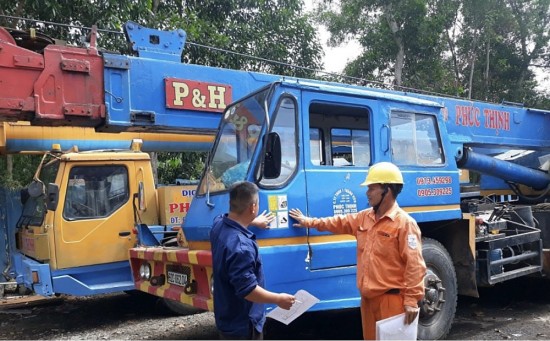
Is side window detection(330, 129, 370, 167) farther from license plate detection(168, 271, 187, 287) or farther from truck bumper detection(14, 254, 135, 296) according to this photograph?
truck bumper detection(14, 254, 135, 296)

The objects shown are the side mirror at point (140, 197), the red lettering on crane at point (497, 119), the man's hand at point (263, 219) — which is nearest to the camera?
the man's hand at point (263, 219)

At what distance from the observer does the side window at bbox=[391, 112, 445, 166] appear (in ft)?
15.4

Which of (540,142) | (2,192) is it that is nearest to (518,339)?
(540,142)

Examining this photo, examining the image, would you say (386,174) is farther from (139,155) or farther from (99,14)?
(99,14)

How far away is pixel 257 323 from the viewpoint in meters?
2.74

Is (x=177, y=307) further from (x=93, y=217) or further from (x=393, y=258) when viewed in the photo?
(x=393, y=258)

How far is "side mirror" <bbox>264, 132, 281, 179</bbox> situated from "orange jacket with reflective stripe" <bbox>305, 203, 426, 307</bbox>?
29.7 inches

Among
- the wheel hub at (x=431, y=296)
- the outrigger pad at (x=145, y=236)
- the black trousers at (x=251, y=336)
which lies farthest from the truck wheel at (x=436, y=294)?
the outrigger pad at (x=145, y=236)

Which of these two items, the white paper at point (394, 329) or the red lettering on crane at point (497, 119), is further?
the red lettering on crane at point (497, 119)

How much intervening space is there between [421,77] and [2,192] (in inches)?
522

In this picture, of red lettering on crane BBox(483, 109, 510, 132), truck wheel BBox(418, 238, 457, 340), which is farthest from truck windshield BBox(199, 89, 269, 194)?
red lettering on crane BBox(483, 109, 510, 132)

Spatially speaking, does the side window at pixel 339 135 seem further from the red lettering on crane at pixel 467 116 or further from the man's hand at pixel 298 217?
the red lettering on crane at pixel 467 116

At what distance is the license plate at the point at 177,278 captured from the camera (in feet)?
13.6

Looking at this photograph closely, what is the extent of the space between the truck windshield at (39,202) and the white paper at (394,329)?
436cm
